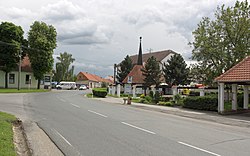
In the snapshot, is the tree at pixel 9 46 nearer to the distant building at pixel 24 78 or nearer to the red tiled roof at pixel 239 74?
the distant building at pixel 24 78

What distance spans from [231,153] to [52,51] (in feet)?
182

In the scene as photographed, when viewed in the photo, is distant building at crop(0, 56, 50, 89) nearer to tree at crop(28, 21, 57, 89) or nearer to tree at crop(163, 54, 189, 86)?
tree at crop(28, 21, 57, 89)

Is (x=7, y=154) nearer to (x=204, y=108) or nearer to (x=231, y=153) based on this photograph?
(x=231, y=153)

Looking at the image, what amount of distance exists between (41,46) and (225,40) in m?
37.0

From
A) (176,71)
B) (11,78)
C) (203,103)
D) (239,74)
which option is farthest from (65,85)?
(239,74)

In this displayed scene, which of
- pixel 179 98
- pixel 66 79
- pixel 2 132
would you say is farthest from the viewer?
pixel 66 79

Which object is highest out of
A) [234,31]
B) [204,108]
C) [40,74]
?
[234,31]

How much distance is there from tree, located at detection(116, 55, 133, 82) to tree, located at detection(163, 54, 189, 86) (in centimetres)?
1702

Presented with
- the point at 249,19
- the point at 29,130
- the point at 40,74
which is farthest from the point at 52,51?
the point at 29,130

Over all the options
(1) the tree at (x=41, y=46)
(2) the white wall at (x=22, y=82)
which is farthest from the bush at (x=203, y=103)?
(2) the white wall at (x=22, y=82)

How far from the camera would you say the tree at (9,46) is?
52500 millimetres

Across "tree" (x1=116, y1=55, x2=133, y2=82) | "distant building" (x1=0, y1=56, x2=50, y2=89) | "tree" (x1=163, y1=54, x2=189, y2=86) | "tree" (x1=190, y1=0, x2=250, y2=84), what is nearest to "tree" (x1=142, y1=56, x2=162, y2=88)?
"tree" (x1=163, y1=54, x2=189, y2=86)

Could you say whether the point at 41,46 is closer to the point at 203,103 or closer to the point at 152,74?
the point at 152,74

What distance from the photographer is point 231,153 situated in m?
7.81
